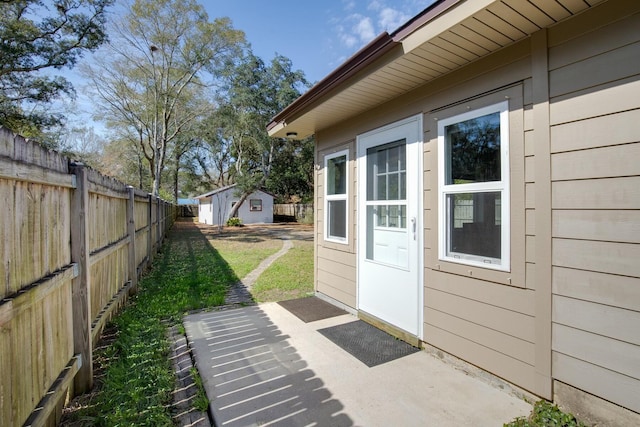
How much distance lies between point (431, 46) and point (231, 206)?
22523mm

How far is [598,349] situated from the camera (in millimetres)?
1758

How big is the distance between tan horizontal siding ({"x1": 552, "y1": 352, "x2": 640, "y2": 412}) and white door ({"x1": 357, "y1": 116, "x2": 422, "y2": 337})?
1.12 meters

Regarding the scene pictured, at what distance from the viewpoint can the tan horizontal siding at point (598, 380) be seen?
165cm

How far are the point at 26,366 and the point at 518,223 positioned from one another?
2855 mm

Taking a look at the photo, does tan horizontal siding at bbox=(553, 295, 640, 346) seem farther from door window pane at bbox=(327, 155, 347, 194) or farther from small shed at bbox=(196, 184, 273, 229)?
small shed at bbox=(196, 184, 273, 229)

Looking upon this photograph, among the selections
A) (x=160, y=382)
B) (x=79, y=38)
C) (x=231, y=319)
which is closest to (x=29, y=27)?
(x=79, y=38)

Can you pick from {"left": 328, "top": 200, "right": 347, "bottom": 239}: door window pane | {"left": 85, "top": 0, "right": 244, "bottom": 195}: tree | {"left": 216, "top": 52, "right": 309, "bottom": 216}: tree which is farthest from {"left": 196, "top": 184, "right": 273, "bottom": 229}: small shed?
{"left": 328, "top": 200, "right": 347, "bottom": 239}: door window pane

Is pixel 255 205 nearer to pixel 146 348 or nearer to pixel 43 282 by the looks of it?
pixel 146 348

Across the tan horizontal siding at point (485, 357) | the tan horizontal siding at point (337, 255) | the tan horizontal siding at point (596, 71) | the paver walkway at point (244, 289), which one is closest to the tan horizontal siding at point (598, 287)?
the tan horizontal siding at point (485, 357)

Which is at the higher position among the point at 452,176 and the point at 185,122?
the point at 185,122

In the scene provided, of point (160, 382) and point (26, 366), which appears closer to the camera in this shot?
point (26, 366)

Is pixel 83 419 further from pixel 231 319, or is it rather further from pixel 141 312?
pixel 141 312

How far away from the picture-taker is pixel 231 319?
373 cm

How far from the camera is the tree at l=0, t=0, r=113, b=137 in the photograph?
30.9 ft
